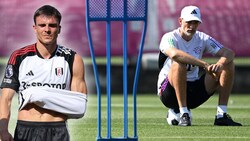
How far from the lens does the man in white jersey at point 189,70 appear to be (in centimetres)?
1127

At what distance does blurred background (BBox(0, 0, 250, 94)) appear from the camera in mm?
18547

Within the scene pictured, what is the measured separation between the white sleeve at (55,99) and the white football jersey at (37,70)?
0.07 meters

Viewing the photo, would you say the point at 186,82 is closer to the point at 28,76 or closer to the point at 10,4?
the point at 28,76

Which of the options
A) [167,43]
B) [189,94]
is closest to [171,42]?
[167,43]

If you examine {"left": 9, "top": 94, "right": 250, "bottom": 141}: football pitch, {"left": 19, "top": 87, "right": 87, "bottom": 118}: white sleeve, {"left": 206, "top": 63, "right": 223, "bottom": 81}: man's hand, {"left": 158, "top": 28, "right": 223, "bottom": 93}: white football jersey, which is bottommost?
{"left": 9, "top": 94, "right": 250, "bottom": 141}: football pitch

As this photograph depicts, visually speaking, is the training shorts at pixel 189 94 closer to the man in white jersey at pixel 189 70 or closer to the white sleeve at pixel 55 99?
the man in white jersey at pixel 189 70

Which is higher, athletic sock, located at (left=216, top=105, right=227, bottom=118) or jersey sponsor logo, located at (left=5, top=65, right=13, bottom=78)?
jersey sponsor logo, located at (left=5, top=65, right=13, bottom=78)

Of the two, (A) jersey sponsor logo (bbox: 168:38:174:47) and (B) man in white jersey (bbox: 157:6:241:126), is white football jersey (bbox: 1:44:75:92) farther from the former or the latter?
(A) jersey sponsor logo (bbox: 168:38:174:47)

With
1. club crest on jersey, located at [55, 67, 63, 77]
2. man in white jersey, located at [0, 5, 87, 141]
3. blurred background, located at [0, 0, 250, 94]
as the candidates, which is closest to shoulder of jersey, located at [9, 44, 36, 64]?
man in white jersey, located at [0, 5, 87, 141]

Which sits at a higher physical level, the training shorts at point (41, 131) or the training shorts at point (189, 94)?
the training shorts at point (189, 94)

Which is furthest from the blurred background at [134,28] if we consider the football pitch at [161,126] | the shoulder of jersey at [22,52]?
the shoulder of jersey at [22,52]

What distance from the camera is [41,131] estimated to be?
6625 millimetres

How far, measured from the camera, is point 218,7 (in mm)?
19031

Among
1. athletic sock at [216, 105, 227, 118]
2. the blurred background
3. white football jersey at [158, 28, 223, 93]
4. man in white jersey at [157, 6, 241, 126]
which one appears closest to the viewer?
man in white jersey at [157, 6, 241, 126]
